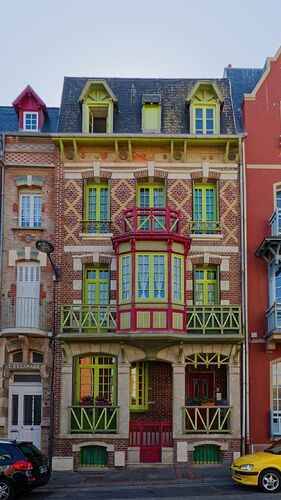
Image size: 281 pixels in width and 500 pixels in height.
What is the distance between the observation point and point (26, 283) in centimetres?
2445

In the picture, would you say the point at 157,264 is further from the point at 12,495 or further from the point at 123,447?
the point at 12,495

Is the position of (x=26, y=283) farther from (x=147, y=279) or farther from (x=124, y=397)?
(x=124, y=397)

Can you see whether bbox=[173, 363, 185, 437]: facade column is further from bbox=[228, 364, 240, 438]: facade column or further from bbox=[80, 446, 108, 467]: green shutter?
bbox=[80, 446, 108, 467]: green shutter

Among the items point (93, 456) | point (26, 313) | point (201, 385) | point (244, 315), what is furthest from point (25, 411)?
point (244, 315)

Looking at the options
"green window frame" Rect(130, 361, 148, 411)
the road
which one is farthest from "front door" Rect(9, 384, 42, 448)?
the road

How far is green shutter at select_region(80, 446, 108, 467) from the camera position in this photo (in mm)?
22547

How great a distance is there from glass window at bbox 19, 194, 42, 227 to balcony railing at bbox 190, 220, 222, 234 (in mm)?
5575

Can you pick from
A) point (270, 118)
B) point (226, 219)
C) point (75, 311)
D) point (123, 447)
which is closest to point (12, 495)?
point (123, 447)

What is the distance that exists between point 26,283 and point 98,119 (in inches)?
266

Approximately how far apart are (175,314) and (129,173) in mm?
5478

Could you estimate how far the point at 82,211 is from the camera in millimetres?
24516

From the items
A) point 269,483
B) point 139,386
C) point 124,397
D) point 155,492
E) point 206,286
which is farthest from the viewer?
point 206,286

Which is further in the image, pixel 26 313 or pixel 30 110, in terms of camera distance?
pixel 30 110

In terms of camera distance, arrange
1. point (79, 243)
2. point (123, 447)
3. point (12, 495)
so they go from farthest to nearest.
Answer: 1. point (79, 243)
2. point (123, 447)
3. point (12, 495)
